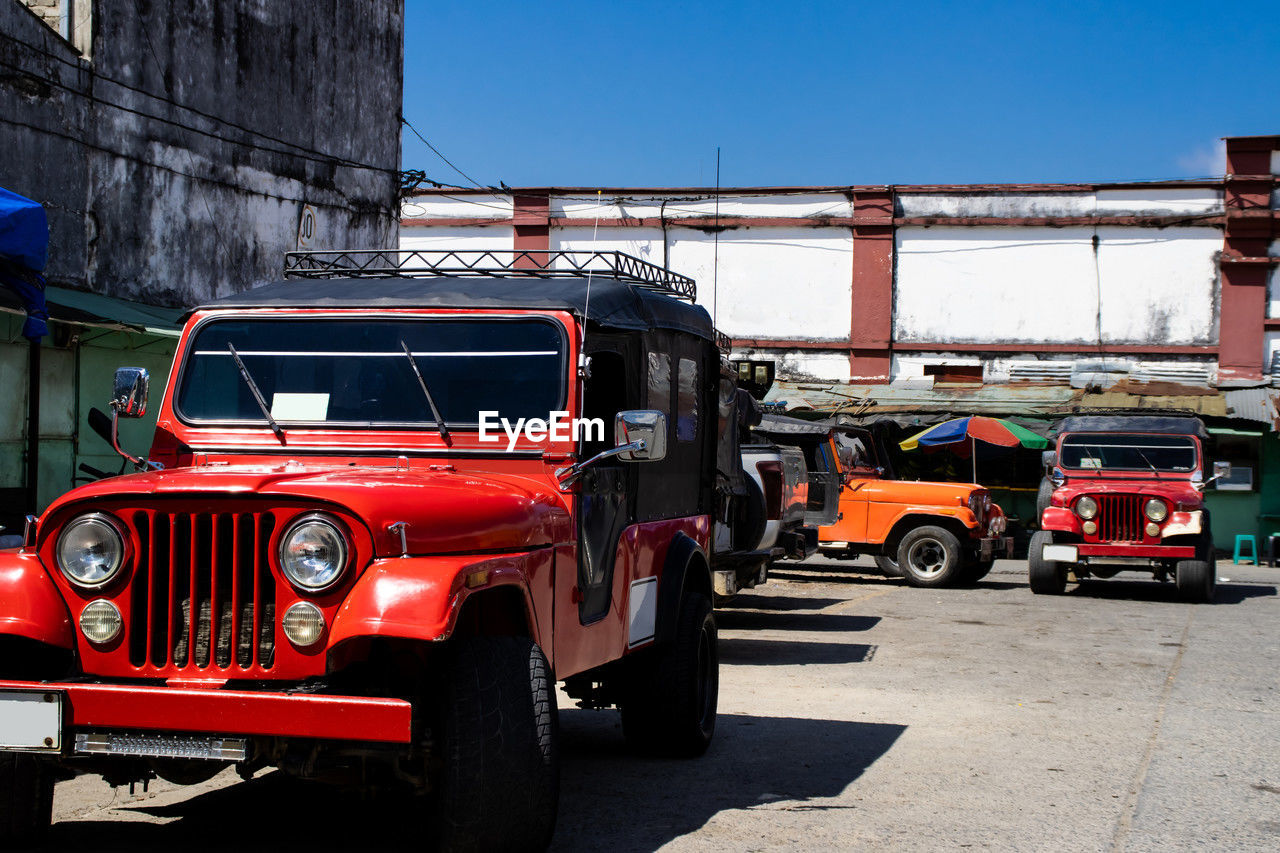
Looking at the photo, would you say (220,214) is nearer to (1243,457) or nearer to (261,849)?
(261,849)

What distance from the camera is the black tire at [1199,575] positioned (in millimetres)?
16750

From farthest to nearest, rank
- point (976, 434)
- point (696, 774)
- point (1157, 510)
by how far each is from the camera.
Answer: point (976, 434) → point (1157, 510) → point (696, 774)

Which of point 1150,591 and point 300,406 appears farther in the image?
Result: point 1150,591

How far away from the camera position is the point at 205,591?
4395mm

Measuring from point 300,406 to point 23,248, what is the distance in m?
4.19

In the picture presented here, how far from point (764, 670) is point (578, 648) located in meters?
5.46

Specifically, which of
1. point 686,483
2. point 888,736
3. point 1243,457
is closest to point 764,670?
point 888,736

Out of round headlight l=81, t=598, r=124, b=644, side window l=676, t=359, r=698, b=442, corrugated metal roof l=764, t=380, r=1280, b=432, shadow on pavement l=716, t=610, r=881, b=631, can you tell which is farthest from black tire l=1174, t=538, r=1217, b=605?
round headlight l=81, t=598, r=124, b=644

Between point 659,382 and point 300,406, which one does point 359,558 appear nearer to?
point 300,406

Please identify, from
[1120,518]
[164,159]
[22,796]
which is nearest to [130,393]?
[22,796]

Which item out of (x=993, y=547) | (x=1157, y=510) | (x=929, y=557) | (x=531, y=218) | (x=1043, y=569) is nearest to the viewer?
(x=1157, y=510)

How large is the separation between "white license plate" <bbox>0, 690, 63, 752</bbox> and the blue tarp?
17.8ft

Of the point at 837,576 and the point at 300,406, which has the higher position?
the point at 300,406

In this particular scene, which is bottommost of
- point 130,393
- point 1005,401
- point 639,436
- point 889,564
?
point 889,564
